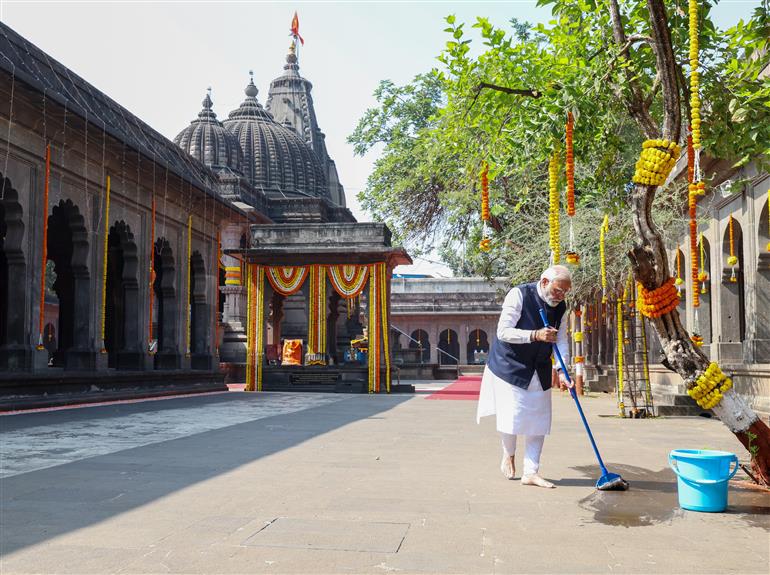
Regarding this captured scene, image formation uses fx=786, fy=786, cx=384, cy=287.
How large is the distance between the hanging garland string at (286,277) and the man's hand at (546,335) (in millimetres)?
18090

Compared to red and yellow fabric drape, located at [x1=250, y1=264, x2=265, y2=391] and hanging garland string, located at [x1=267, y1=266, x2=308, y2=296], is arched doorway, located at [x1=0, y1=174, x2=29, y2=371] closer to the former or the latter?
red and yellow fabric drape, located at [x1=250, y1=264, x2=265, y2=391]

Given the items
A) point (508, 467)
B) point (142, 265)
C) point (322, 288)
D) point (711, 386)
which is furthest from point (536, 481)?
point (322, 288)

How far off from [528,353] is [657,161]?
1762 millimetres

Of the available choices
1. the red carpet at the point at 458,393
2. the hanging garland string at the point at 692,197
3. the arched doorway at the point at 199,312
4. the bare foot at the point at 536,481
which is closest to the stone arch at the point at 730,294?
the red carpet at the point at 458,393

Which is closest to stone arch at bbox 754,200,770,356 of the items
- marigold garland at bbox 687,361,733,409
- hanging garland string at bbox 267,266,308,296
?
marigold garland at bbox 687,361,733,409

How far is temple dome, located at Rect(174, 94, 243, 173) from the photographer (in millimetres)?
40281

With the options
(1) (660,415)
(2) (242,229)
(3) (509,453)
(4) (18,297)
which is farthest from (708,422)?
(2) (242,229)

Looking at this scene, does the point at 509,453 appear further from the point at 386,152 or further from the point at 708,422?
the point at 386,152

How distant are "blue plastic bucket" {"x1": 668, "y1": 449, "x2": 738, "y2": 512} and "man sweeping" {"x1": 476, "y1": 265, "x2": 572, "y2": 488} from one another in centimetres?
113

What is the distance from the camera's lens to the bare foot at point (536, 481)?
229 inches

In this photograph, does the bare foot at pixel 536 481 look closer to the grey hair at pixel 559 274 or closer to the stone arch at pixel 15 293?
the grey hair at pixel 559 274

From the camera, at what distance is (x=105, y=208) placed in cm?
1717

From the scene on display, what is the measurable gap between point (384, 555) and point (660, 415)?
10.1 meters

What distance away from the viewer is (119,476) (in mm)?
6016
